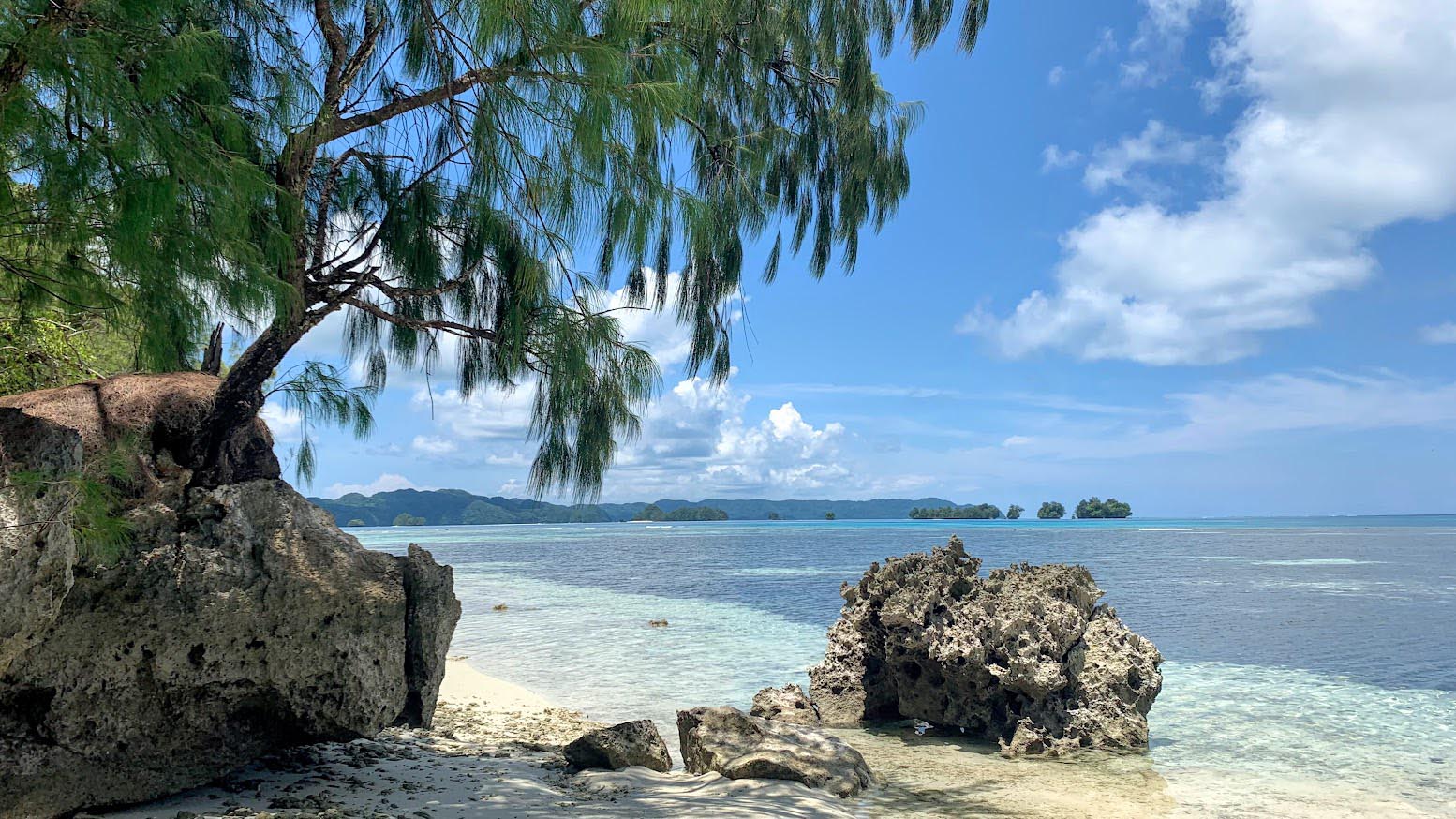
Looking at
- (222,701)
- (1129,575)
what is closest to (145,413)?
(222,701)

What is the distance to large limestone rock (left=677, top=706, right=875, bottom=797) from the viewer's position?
5543 mm

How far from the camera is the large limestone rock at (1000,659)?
722 cm

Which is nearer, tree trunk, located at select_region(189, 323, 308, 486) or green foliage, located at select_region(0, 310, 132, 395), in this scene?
tree trunk, located at select_region(189, 323, 308, 486)

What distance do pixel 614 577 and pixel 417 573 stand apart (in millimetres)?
25709

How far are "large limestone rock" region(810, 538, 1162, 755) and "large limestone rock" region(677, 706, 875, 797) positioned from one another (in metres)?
1.82

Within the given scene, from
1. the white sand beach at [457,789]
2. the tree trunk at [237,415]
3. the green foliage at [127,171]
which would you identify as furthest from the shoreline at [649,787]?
the green foliage at [127,171]

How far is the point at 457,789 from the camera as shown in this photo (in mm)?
4465

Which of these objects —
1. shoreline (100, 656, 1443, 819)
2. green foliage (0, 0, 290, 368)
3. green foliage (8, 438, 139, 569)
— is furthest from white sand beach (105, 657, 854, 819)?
green foliage (0, 0, 290, 368)

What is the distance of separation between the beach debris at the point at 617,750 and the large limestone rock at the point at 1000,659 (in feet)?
10.2

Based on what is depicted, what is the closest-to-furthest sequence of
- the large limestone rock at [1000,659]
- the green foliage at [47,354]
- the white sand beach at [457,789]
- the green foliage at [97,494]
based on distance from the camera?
the green foliage at [97,494] < the white sand beach at [457,789] < the green foliage at [47,354] < the large limestone rock at [1000,659]

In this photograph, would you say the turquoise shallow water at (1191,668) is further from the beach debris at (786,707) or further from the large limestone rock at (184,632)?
the large limestone rock at (184,632)

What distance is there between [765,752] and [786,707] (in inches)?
98.0

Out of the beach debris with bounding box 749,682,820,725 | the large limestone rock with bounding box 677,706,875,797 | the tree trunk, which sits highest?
the tree trunk

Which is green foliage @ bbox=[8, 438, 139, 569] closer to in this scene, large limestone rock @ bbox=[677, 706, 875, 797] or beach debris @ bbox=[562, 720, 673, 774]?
beach debris @ bbox=[562, 720, 673, 774]
